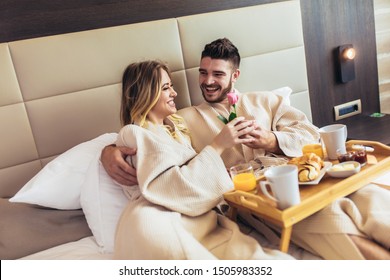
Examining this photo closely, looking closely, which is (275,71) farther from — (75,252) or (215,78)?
(75,252)

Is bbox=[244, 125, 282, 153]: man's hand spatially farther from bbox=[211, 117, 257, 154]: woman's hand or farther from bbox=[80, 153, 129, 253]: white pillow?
bbox=[80, 153, 129, 253]: white pillow

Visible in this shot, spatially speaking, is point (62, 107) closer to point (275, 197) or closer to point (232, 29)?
point (232, 29)

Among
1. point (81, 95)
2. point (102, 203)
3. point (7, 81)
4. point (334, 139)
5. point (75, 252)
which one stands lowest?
point (75, 252)

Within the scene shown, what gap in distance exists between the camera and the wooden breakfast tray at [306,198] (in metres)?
0.96

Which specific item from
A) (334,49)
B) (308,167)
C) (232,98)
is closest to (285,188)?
(308,167)

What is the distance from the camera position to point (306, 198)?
1.00m

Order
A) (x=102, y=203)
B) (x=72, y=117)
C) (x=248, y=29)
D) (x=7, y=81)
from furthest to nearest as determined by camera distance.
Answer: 1. (x=248, y=29)
2. (x=72, y=117)
3. (x=7, y=81)
4. (x=102, y=203)

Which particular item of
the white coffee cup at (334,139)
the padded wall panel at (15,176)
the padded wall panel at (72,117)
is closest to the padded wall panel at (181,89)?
the padded wall panel at (72,117)

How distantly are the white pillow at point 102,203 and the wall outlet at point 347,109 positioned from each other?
59.9 inches

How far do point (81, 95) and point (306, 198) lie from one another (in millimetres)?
1112

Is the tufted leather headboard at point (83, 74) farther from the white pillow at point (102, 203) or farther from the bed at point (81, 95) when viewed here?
the white pillow at point (102, 203)

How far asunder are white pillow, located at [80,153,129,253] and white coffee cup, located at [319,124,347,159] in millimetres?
722
